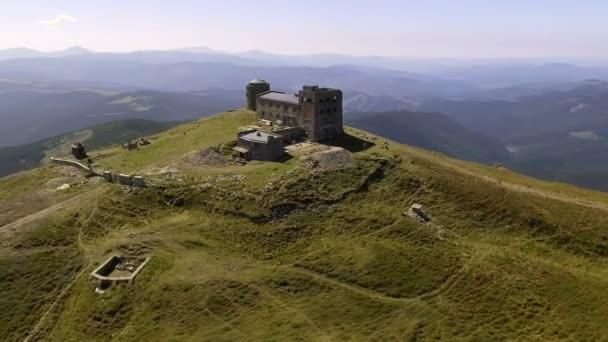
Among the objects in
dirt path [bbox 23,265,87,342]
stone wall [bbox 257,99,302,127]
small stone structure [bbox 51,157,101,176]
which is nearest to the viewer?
dirt path [bbox 23,265,87,342]

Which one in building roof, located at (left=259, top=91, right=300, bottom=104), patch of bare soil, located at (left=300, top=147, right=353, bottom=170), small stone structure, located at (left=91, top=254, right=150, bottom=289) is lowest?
small stone structure, located at (left=91, top=254, right=150, bottom=289)

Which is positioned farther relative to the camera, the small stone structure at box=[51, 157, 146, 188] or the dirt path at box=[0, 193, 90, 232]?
the small stone structure at box=[51, 157, 146, 188]

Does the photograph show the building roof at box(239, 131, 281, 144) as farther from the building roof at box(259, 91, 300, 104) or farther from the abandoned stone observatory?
the building roof at box(259, 91, 300, 104)

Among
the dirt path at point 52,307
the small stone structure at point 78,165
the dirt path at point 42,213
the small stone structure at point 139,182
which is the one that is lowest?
the dirt path at point 52,307

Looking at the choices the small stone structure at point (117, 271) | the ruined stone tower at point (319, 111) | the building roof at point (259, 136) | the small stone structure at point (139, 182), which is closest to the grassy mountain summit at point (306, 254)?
the small stone structure at point (117, 271)

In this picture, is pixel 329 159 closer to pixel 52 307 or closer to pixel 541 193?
pixel 541 193

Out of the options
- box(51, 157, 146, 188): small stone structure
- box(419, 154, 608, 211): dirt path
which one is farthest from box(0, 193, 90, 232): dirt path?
box(419, 154, 608, 211): dirt path

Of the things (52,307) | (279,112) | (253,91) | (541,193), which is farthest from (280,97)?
(52,307)

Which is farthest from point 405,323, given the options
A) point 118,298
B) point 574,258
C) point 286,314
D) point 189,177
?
point 189,177

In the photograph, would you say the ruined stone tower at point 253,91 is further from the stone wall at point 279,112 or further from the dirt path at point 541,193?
the dirt path at point 541,193
